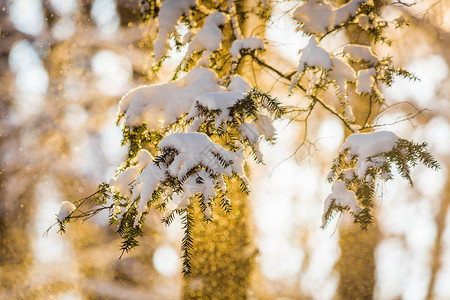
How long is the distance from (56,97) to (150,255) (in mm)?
3426

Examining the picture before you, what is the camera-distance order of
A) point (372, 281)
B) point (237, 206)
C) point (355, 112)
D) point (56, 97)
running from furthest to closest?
point (56, 97)
point (372, 281)
point (355, 112)
point (237, 206)

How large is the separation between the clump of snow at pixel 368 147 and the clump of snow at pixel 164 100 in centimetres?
81

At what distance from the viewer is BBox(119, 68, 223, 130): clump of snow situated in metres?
1.75

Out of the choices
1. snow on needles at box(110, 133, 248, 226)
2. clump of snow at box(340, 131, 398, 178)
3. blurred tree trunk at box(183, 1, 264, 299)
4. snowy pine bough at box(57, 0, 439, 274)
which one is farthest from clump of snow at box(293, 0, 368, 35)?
snow on needles at box(110, 133, 248, 226)

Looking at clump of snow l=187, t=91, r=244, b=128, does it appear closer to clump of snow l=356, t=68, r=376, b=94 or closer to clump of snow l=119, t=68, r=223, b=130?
clump of snow l=119, t=68, r=223, b=130

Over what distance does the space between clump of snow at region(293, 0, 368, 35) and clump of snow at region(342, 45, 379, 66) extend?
0.18 m

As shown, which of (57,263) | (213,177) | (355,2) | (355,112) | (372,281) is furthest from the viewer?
(57,263)

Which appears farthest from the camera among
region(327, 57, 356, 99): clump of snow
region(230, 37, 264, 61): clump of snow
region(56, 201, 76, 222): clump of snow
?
region(230, 37, 264, 61): clump of snow

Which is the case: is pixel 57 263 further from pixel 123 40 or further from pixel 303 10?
pixel 303 10

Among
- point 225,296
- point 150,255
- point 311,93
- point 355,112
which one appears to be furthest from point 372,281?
point 311,93

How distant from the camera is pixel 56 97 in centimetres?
573

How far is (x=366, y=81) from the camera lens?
1.94 m

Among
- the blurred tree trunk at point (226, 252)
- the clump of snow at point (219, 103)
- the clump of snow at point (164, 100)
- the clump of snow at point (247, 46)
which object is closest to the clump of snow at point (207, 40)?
the clump of snow at point (247, 46)

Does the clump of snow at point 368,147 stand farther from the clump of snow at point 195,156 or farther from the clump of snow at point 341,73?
the clump of snow at point 195,156
